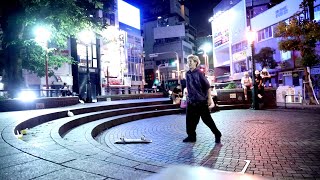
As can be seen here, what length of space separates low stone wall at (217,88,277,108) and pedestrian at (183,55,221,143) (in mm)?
10299

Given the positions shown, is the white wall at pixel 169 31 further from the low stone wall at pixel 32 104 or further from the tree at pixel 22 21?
the low stone wall at pixel 32 104

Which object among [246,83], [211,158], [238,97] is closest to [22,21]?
[211,158]

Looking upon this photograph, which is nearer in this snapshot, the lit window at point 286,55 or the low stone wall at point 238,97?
the low stone wall at point 238,97

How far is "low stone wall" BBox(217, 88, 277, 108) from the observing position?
50.2 feet

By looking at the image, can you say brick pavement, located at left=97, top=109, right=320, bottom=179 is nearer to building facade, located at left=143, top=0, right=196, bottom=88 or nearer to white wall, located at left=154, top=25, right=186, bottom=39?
building facade, located at left=143, top=0, right=196, bottom=88

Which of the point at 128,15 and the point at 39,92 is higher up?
the point at 128,15

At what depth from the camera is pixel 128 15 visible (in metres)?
48.9

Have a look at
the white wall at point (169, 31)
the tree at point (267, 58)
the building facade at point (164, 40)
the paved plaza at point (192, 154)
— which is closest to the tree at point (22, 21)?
the paved plaza at point (192, 154)

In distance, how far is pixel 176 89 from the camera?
1465 cm

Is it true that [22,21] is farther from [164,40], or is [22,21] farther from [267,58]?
Answer: [164,40]

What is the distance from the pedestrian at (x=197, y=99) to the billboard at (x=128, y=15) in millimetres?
43327

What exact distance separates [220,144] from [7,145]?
436 centimetres

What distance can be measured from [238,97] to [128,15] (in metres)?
38.2

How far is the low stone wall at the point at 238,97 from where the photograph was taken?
15.3 metres
